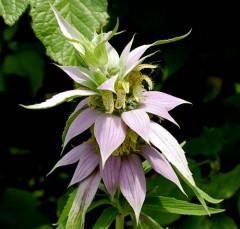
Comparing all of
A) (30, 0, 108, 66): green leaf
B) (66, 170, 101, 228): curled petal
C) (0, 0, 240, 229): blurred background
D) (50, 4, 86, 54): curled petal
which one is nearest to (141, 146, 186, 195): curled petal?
(66, 170, 101, 228): curled petal

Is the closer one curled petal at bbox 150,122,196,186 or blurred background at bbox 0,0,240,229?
curled petal at bbox 150,122,196,186

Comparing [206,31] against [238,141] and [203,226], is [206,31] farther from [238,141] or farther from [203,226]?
[203,226]

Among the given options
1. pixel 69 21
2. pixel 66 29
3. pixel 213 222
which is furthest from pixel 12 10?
pixel 213 222

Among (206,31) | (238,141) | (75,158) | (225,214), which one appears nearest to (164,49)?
(206,31)

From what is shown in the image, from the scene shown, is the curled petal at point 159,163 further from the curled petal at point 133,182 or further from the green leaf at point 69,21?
the green leaf at point 69,21

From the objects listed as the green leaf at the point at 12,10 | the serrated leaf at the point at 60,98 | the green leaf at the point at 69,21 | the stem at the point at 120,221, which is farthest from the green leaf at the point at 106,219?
the green leaf at the point at 12,10

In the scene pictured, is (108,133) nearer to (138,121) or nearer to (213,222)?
(138,121)

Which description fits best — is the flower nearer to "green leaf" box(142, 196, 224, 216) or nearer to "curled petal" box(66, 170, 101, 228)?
"curled petal" box(66, 170, 101, 228)
